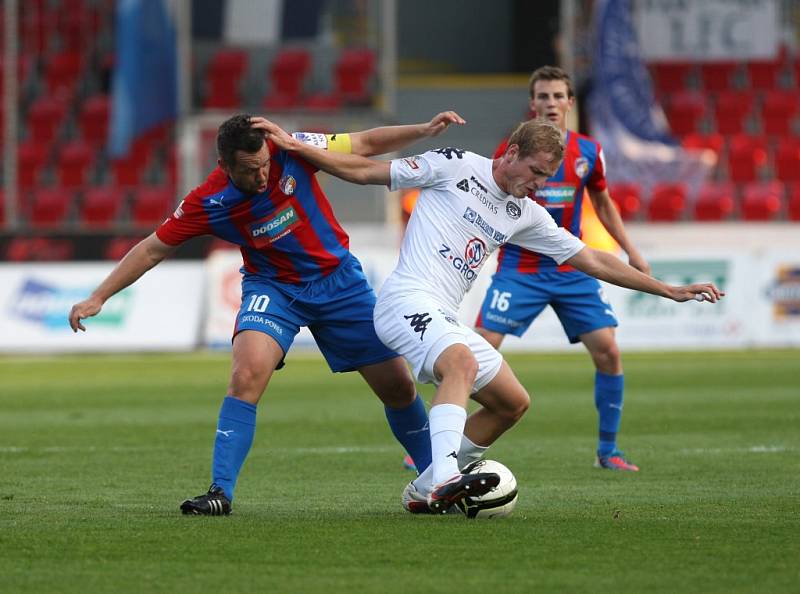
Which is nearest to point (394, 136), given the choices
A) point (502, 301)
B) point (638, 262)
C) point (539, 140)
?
point (539, 140)

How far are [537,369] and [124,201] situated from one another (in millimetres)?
10396

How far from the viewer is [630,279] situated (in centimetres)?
696

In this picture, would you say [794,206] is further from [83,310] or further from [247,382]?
[83,310]

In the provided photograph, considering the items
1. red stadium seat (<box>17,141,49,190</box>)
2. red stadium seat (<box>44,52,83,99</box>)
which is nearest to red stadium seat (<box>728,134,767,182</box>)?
Result: red stadium seat (<box>44,52,83,99</box>)

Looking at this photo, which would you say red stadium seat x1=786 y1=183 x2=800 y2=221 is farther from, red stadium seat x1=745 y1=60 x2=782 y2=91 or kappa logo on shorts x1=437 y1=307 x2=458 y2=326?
kappa logo on shorts x1=437 y1=307 x2=458 y2=326

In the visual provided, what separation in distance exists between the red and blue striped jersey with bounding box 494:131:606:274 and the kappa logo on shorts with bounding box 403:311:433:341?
2.74 m

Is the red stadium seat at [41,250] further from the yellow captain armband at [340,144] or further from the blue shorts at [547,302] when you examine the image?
the yellow captain armband at [340,144]

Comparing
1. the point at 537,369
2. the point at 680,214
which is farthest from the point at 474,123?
the point at 537,369

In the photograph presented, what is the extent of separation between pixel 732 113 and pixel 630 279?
2150cm

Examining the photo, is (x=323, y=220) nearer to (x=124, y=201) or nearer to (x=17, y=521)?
(x=17, y=521)

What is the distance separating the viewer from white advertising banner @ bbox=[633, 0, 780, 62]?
26.5 metres

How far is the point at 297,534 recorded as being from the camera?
599 cm

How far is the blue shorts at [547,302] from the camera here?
9.33 meters

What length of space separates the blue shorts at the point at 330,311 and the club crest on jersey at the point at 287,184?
461 millimetres
